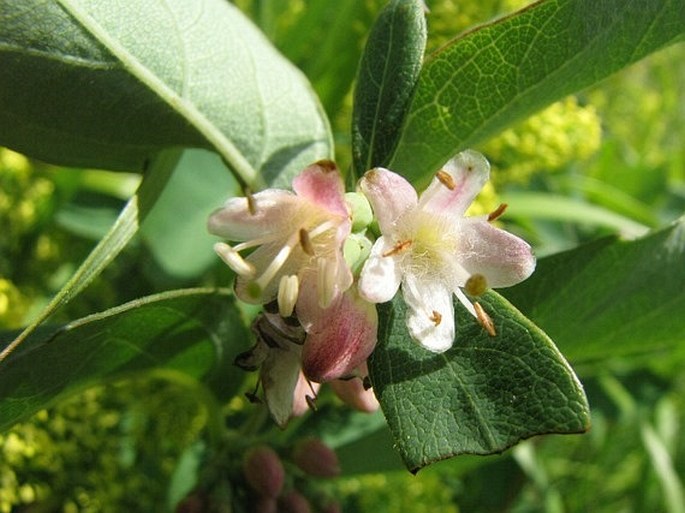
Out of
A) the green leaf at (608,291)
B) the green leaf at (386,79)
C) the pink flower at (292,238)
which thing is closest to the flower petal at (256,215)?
the pink flower at (292,238)

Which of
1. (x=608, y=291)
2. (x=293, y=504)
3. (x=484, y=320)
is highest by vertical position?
(x=484, y=320)

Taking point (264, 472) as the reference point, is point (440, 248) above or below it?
above

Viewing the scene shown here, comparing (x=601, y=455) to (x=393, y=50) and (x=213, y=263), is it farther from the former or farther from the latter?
(x=393, y=50)

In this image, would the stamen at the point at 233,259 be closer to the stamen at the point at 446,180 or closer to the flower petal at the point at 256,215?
the flower petal at the point at 256,215

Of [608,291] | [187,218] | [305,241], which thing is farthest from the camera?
[187,218]

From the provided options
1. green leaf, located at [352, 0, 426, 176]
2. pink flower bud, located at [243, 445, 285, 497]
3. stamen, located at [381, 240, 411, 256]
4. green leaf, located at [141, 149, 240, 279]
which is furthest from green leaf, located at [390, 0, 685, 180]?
green leaf, located at [141, 149, 240, 279]

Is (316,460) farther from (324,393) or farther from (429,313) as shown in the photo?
(429,313)

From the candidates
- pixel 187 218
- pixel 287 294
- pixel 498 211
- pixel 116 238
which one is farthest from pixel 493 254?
pixel 187 218
